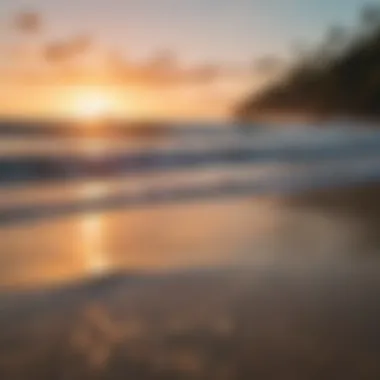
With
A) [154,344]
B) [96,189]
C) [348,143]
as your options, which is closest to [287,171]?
[96,189]

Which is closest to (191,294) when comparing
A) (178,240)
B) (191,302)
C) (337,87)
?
(191,302)

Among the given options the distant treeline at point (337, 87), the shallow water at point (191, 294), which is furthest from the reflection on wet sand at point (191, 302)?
Result: the distant treeline at point (337, 87)

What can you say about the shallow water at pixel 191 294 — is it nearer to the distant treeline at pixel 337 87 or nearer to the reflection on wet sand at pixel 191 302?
the reflection on wet sand at pixel 191 302

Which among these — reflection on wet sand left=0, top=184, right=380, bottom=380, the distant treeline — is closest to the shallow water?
reflection on wet sand left=0, top=184, right=380, bottom=380

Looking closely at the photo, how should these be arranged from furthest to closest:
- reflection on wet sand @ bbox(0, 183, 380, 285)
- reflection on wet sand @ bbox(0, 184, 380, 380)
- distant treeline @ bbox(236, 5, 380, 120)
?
distant treeline @ bbox(236, 5, 380, 120), reflection on wet sand @ bbox(0, 183, 380, 285), reflection on wet sand @ bbox(0, 184, 380, 380)

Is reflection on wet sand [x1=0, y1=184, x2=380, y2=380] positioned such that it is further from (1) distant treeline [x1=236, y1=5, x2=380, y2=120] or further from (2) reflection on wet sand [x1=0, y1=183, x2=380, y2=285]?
(1) distant treeline [x1=236, y1=5, x2=380, y2=120]

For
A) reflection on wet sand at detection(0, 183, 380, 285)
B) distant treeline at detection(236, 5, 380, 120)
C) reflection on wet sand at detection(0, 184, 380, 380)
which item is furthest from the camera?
distant treeline at detection(236, 5, 380, 120)

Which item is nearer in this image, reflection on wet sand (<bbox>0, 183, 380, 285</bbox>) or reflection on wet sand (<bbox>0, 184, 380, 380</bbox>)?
reflection on wet sand (<bbox>0, 184, 380, 380</bbox>)

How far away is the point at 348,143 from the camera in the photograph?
14.1 m

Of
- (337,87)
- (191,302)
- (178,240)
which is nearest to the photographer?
(191,302)

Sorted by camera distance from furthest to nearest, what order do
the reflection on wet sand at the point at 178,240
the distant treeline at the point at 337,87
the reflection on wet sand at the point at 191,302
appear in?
the distant treeline at the point at 337,87 → the reflection on wet sand at the point at 178,240 → the reflection on wet sand at the point at 191,302

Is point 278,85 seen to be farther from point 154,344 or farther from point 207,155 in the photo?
point 154,344

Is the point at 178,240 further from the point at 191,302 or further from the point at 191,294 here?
the point at 191,302

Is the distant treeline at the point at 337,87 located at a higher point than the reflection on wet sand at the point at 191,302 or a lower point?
higher
